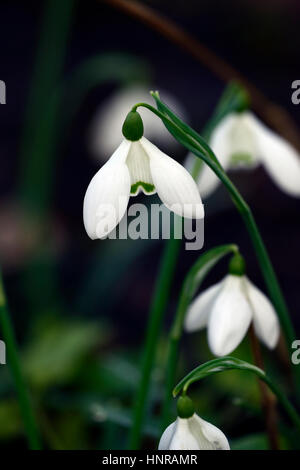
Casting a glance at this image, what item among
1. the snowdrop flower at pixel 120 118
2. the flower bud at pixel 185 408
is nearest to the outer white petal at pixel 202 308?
the flower bud at pixel 185 408

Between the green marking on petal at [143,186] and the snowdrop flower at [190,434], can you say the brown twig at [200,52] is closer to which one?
the green marking on petal at [143,186]

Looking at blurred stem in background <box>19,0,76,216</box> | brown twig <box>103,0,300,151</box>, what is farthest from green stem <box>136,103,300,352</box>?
blurred stem in background <box>19,0,76,216</box>

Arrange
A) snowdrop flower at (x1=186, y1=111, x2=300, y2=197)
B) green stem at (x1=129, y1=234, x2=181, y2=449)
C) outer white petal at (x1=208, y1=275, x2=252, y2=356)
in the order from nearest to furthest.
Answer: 1. outer white petal at (x1=208, y1=275, x2=252, y2=356)
2. green stem at (x1=129, y1=234, x2=181, y2=449)
3. snowdrop flower at (x1=186, y1=111, x2=300, y2=197)

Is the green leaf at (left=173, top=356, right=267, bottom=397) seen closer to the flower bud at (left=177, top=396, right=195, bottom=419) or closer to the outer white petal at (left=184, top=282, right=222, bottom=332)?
the flower bud at (left=177, top=396, right=195, bottom=419)

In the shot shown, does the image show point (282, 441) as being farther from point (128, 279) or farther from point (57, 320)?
point (128, 279)

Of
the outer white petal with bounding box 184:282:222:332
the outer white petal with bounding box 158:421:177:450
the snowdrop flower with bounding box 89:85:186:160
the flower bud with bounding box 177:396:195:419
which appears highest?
the snowdrop flower with bounding box 89:85:186:160

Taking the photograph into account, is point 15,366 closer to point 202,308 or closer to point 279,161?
point 202,308
